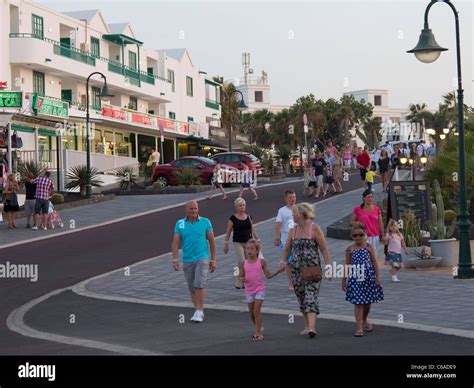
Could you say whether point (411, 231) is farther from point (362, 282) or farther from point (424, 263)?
point (362, 282)

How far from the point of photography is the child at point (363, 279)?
36.3ft

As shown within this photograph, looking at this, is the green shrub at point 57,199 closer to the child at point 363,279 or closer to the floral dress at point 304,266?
the floral dress at point 304,266

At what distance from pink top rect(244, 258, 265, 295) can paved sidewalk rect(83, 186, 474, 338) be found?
1.61 m

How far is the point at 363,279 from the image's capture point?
11078 mm

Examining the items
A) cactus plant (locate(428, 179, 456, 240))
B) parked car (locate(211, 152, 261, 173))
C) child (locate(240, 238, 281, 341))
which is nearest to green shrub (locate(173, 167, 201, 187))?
parked car (locate(211, 152, 261, 173))

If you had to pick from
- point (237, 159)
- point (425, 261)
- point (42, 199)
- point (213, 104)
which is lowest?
point (425, 261)

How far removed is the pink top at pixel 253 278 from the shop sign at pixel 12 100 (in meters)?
27.3

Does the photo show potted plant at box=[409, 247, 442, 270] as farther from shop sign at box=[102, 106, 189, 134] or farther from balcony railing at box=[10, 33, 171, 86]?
balcony railing at box=[10, 33, 171, 86]

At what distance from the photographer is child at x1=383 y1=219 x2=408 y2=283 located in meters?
16.0
